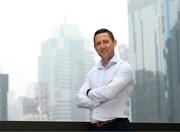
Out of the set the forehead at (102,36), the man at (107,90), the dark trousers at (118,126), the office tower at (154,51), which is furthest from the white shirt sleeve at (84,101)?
the office tower at (154,51)

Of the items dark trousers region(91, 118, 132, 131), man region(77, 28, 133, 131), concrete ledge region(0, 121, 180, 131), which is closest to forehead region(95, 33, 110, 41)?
man region(77, 28, 133, 131)

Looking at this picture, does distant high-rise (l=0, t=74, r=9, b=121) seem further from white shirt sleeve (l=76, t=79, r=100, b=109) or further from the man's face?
the man's face

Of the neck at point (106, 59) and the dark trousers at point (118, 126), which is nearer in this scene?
the dark trousers at point (118, 126)

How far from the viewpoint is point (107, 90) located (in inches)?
64.4

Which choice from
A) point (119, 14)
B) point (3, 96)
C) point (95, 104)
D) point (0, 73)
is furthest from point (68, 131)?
point (119, 14)

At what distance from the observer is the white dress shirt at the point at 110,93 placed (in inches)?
65.0

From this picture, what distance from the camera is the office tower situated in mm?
3121

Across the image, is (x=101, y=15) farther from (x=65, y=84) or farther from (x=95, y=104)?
(x=95, y=104)

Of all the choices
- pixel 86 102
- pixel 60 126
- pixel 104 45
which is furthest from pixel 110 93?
pixel 60 126

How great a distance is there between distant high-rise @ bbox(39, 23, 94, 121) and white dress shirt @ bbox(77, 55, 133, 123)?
106cm

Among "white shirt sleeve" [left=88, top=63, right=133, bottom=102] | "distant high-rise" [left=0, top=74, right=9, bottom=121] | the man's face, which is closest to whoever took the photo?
"white shirt sleeve" [left=88, top=63, right=133, bottom=102]

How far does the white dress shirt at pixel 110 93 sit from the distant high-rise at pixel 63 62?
3.47 ft

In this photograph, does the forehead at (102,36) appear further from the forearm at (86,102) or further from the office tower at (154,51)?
the office tower at (154,51)

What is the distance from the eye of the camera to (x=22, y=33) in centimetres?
318
